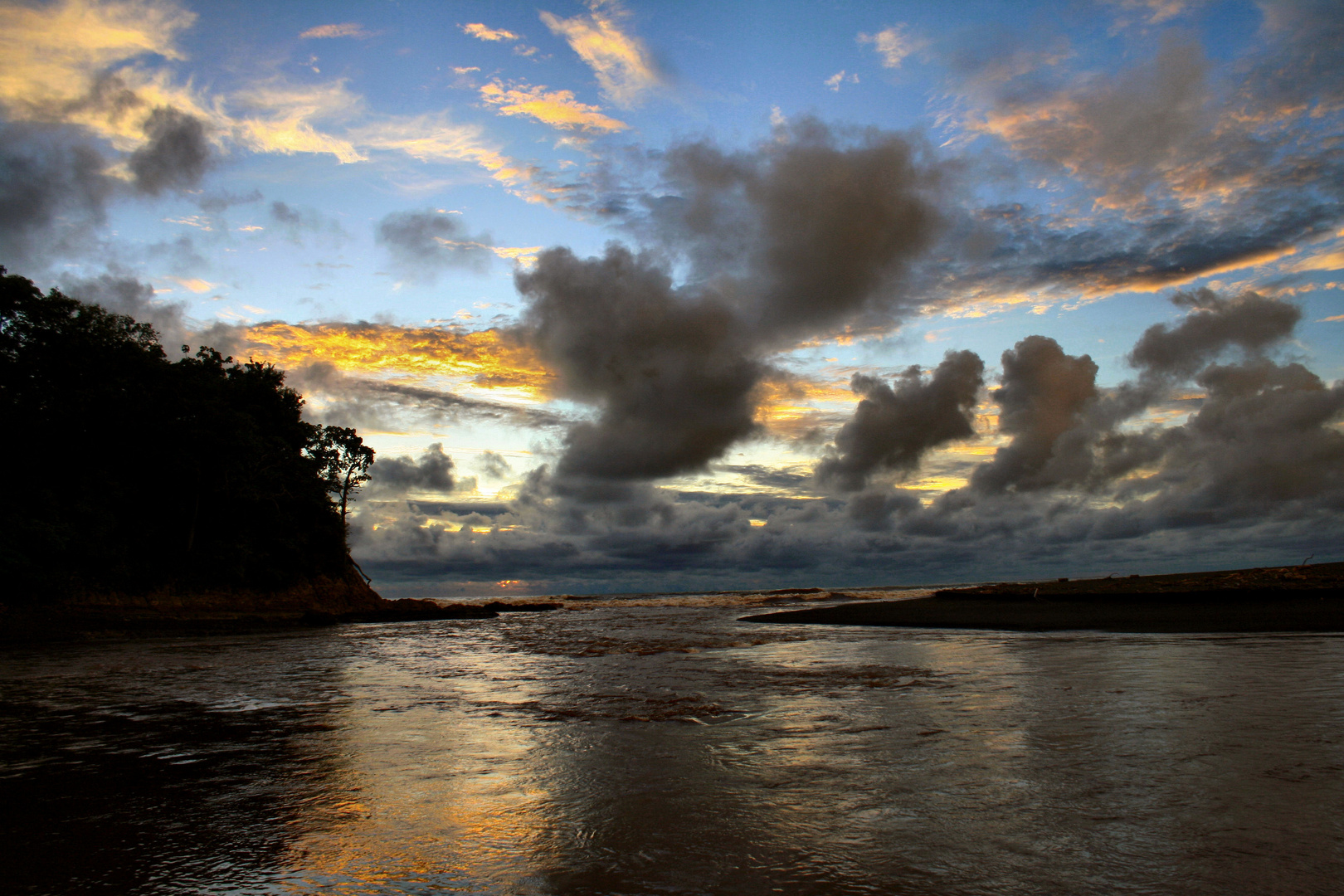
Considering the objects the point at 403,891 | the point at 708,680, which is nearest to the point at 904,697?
the point at 708,680

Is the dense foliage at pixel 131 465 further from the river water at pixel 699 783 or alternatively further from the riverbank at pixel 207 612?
the river water at pixel 699 783

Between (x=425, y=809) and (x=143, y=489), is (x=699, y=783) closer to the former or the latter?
(x=425, y=809)

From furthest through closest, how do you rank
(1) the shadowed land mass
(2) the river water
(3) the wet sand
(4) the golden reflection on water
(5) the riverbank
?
(1) the shadowed land mass < (5) the riverbank < (3) the wet sand < (4) the golden reflection on water < (2) the river water

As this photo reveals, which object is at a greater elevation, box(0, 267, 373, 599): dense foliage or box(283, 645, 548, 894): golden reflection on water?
box(0, 267, 373, 599): dense foliage

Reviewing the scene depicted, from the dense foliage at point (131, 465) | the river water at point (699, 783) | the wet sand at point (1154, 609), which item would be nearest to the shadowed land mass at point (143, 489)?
the dense foliage at point (131, 465)

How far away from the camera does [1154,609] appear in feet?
85.9

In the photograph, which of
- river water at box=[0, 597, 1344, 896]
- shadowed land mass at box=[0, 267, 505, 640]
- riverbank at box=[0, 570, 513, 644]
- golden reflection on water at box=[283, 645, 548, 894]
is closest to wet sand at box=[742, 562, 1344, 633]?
river water at box=[0, 597, 1344, 896]

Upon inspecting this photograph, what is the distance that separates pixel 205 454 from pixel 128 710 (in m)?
30.0

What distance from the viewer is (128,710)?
9.72 metres

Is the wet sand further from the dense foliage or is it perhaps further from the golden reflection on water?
the dense foliage

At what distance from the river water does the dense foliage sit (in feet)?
67.8

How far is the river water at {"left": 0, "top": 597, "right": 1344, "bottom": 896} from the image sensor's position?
12.3 feet

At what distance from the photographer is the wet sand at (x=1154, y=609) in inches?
807

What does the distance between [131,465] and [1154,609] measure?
147ft
